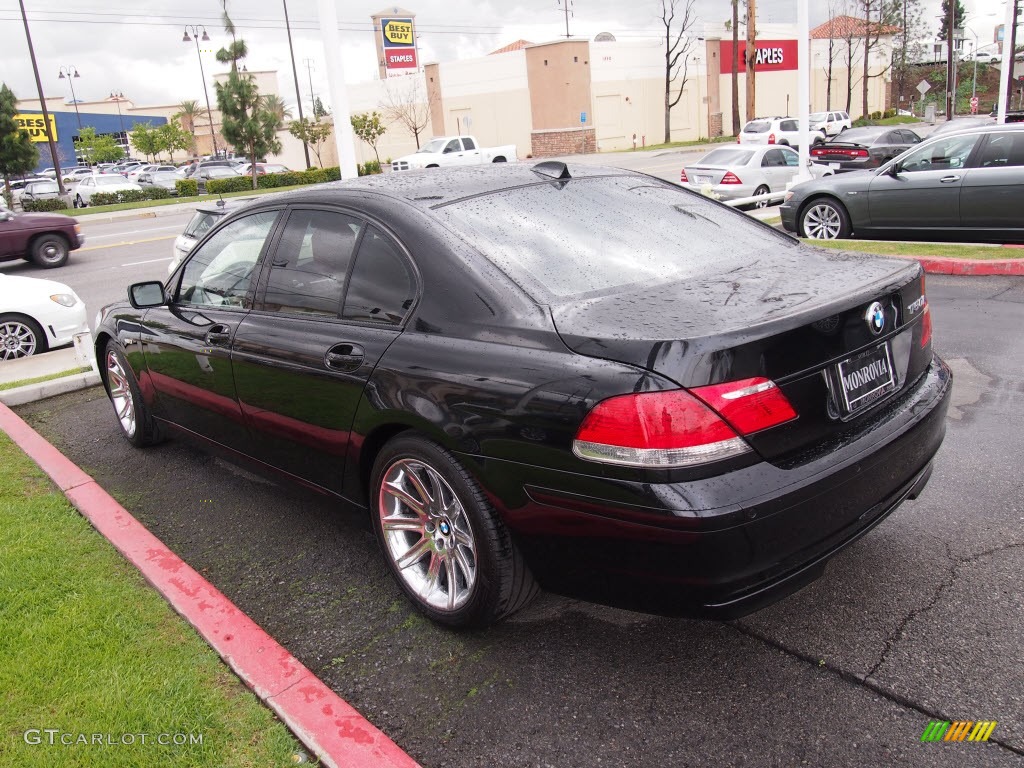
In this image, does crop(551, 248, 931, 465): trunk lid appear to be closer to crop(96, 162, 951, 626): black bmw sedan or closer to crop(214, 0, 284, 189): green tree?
crop(96, 162, 951, 626): black bmw sedan

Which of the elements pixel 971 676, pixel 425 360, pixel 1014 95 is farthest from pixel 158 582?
pixel 1014 95

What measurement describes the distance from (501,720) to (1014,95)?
311 feet

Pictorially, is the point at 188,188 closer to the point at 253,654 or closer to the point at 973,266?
the point at 973,266

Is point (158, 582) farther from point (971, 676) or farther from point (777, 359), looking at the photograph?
point (971, 676)

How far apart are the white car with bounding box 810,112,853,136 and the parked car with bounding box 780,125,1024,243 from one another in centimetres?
3779

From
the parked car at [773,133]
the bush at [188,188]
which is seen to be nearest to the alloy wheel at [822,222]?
the parked car at [773,133]

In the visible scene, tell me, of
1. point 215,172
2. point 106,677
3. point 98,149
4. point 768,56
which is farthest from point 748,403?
point 98,149

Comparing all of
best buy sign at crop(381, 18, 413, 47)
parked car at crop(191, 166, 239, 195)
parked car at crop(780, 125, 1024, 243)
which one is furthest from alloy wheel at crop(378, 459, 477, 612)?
best buy sign at crop(381, 18, 413, 47)

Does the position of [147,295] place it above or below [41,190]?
below

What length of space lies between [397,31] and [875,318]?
70.9m

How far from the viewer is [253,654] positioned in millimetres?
3025

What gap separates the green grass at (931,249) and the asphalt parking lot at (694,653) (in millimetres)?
5551

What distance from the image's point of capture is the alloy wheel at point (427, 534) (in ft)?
9.98

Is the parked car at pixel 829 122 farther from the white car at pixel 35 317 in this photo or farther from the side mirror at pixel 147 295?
the side mirror at pixel 147 295
